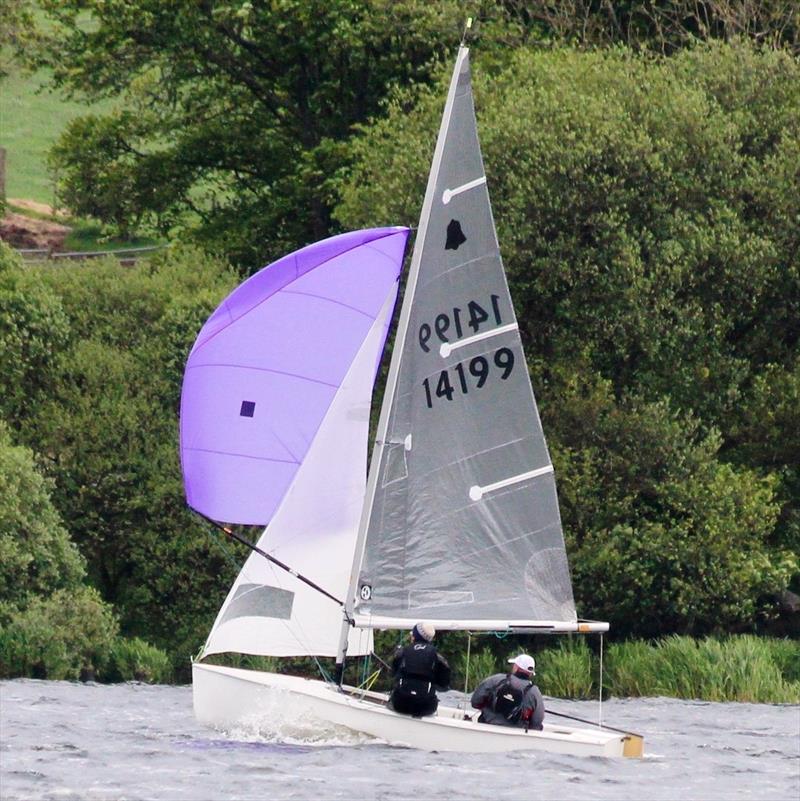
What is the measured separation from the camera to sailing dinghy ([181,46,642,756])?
21203mm

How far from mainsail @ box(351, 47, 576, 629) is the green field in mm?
59009

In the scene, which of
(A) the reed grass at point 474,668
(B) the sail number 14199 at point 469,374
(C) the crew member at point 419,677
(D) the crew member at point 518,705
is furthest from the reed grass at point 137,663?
(D) the crew member at point 518,705

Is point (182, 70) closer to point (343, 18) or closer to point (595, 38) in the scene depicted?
point (343, 18)

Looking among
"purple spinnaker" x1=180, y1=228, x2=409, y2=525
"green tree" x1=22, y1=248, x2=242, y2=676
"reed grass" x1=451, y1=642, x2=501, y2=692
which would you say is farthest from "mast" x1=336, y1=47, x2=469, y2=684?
"green tree" x1=22, y1=248, x2=242, y2=676

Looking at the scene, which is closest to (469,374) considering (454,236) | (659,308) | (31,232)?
(454,236)

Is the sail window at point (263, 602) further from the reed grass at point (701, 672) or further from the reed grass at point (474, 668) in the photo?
the reed grass at point (701, 672)

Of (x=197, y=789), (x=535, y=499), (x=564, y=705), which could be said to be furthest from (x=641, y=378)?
(x=197, y=789)

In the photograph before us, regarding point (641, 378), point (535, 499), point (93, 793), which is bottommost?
point (93, 793)

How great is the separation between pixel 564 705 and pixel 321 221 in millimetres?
19498

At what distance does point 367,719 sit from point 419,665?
0.82 metres

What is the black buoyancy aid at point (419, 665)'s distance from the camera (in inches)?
808

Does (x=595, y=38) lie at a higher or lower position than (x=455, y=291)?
higher

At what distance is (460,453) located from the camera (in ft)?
70.6

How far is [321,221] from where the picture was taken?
4566 cm
